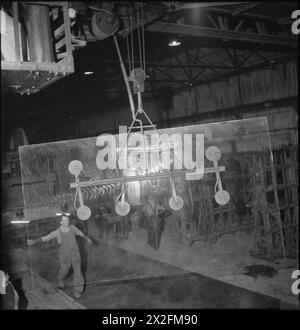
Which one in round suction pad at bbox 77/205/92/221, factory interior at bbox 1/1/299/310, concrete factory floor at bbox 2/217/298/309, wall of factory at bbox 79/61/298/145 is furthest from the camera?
wall of factory at bbox 79/61/298/145

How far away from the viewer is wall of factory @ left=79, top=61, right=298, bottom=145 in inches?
416

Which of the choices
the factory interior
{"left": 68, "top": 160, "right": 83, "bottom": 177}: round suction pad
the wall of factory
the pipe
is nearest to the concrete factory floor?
the factory interior

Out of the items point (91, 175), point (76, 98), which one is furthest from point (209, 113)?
point (91, 175)

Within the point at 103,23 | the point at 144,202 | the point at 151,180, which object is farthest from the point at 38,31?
the point at 144,202

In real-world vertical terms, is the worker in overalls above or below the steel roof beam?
below

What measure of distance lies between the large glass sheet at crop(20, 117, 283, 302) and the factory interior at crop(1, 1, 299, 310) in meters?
0.03

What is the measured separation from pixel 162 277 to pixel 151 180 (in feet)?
7.23

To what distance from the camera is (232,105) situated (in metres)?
12.1

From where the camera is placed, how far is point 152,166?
21.5 feet

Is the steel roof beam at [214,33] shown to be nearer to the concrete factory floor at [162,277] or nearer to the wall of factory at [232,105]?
the wall of factory at [232,105]

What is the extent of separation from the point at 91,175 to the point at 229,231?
3841 mm

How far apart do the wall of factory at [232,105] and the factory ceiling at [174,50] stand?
1.08 feet

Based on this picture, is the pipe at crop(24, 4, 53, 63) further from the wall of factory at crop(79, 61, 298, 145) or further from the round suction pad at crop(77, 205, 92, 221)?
the wall of factory at crop(79, 61, 298, 145)

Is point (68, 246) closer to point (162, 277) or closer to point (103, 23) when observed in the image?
point (162, 277)
